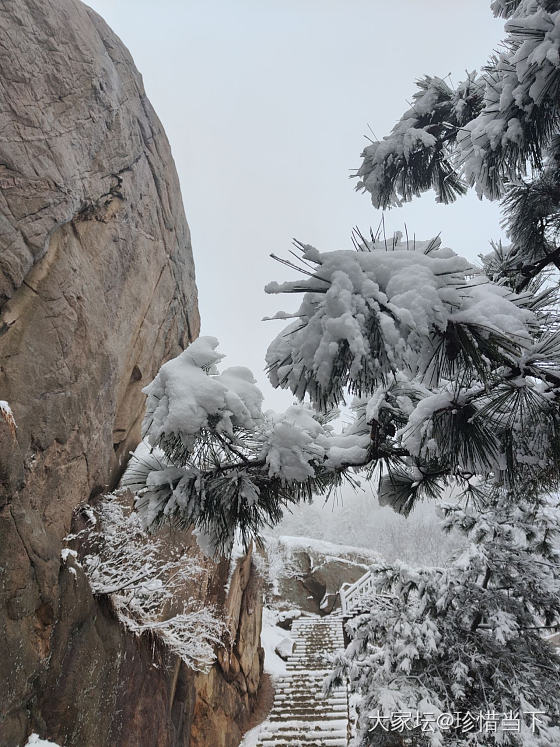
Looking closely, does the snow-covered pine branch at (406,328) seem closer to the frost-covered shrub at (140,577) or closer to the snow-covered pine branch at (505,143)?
the snow-covered pine branch at (505,143)

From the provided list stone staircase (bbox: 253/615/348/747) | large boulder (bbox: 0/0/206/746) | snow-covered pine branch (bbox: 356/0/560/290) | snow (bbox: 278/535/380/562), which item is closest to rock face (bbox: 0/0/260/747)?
large boulder (bbox: 0/0/206/746)

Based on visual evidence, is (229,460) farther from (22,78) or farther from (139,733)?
(22,78)

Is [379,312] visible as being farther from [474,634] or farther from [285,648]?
[285,648]

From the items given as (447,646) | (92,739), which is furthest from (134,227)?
(447,646)

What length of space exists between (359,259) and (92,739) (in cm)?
518

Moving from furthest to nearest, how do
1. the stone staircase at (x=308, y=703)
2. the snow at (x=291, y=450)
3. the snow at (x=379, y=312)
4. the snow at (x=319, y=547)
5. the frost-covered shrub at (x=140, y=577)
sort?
the snow at (x=319, y=547), the stone staircase at (x=308, y=703), the frost-covered shrub at (x=140, y=577), the snow at (x=291, y=450), the snow at (x=379, y=312)

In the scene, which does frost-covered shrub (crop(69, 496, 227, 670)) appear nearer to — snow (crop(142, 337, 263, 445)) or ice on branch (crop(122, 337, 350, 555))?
ice on branch (crop(122, 337, 350, 555))

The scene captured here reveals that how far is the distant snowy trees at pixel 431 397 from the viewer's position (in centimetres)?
89

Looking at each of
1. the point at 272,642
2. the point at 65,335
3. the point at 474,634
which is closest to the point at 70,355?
the point at 65,335

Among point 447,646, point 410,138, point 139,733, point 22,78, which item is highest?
point 22,78

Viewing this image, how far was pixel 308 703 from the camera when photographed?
8.05 m

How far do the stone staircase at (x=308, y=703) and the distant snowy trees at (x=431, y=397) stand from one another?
14.0 ft

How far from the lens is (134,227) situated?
700 centimetres

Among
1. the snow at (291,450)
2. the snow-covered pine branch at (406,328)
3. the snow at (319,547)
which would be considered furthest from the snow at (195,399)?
the snow at (319,547)
